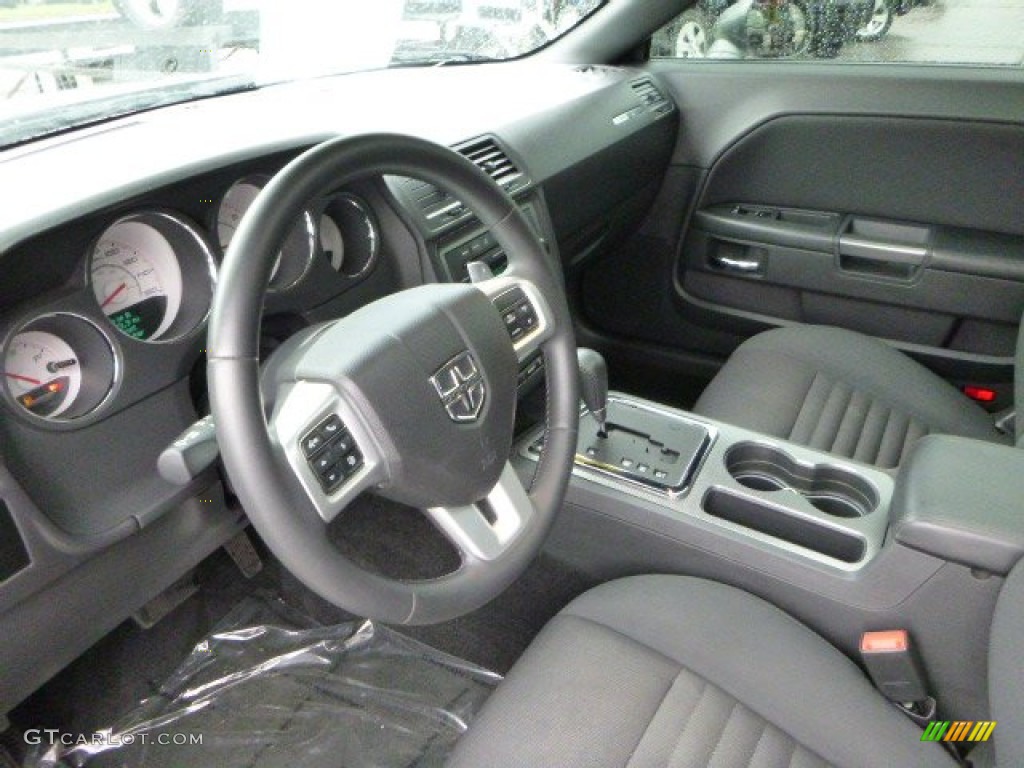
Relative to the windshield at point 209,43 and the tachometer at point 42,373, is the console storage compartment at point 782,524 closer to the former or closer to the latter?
the tachometer at point 42,373

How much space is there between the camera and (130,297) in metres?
1.09

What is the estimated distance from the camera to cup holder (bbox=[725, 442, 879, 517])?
49.9 inches

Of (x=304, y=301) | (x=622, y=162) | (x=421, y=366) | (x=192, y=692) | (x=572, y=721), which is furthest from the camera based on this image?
(x=622, y=162)

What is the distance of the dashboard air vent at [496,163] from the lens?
1548 millimetres

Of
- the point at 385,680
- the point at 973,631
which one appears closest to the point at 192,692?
the point at 385,680

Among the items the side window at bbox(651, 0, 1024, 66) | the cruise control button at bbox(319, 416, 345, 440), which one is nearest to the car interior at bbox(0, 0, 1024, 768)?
the cruise control button at bbox(319, 416, 345, 440)

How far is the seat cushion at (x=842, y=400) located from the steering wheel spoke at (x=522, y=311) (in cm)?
61

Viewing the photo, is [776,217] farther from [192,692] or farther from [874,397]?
[192,692]

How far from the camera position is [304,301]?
48.3 inches

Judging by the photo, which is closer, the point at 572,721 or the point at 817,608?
the point at 572,721

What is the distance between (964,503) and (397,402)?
66 cm

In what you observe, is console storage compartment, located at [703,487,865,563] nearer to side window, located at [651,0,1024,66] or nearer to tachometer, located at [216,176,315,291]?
tachometer, located at [216,176,315,291]

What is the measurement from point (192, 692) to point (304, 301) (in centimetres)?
76

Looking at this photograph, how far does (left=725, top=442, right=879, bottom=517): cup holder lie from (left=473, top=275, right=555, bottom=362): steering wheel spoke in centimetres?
44
